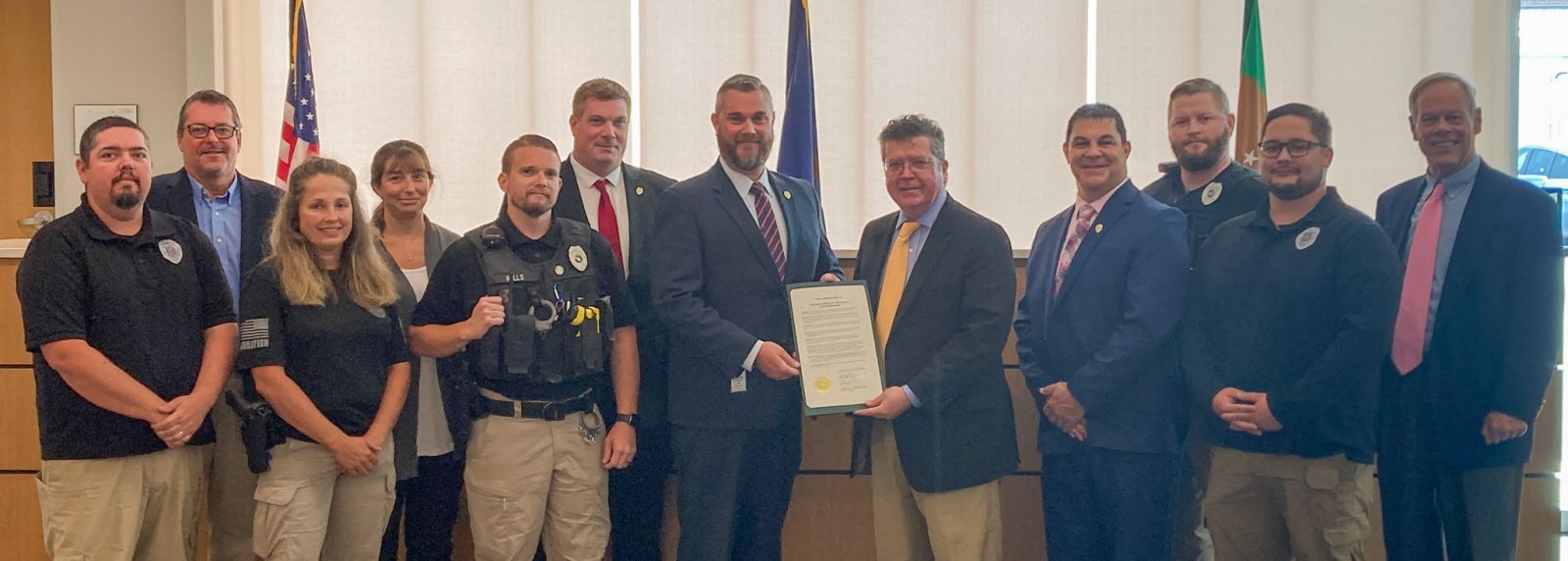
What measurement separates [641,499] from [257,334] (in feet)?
4.47

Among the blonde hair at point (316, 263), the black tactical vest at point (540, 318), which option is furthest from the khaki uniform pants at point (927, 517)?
the blonde hair at point (316, 263)

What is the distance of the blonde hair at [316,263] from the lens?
2.88m

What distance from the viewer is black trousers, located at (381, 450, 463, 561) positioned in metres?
3.34

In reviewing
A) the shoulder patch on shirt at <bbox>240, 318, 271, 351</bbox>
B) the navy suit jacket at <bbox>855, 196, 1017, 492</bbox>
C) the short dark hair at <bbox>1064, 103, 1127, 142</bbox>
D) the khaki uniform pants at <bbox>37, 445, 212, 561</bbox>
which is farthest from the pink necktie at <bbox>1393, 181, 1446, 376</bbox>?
the khaki uniform pants at <bbox>37, 445, 212, 561</bbox>

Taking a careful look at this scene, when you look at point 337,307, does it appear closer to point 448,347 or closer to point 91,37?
point 448,347

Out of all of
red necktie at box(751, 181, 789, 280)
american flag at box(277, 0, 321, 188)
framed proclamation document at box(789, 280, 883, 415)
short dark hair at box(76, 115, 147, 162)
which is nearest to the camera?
short dark hair at box(76, 115, 147, 162)

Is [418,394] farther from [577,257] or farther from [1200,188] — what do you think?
[1200,188]

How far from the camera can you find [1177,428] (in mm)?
3223

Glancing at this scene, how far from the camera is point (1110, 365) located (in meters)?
2.97

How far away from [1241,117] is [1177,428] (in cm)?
199

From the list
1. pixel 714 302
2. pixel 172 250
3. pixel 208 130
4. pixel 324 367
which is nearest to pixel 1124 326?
pixel 714 302

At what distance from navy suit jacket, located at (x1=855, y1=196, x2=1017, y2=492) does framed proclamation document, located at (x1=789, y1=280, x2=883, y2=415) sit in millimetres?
82

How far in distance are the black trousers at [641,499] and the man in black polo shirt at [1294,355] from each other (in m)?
1.77

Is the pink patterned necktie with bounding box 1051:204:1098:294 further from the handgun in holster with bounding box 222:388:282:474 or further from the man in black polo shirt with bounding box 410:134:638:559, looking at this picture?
the handgun in holster with bounding box 222:388:282:474
